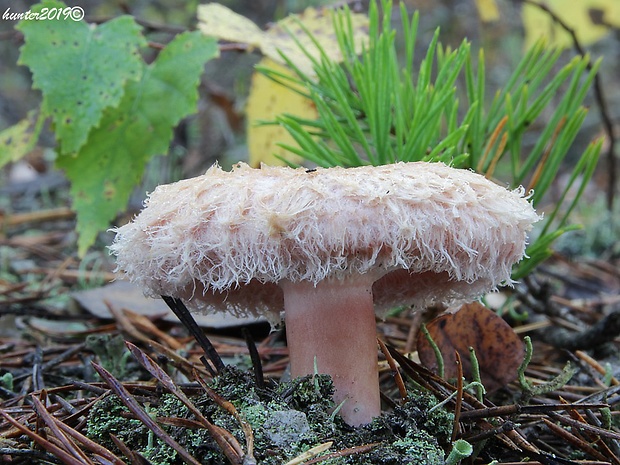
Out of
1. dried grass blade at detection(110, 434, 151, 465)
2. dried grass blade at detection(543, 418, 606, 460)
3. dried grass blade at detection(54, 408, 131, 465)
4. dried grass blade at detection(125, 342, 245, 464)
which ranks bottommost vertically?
dried grass blade at detection(543, 418, 606, 460)

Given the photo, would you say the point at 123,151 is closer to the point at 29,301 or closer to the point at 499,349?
the point at 29,301

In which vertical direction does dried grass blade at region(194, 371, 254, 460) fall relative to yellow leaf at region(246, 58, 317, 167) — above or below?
below

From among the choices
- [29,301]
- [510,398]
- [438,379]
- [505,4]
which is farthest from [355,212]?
[505,4]

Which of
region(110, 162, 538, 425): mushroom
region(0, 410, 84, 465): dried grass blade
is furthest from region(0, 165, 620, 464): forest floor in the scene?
region(110, 162, 538, 425): mushroom

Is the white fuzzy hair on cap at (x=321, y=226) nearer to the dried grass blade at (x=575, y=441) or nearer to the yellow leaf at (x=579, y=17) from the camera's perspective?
the dried grass blade at (x=575, y=441)

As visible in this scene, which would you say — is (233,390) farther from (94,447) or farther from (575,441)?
(575,441)

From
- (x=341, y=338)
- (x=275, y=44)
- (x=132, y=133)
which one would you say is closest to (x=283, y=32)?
(x=275, y=44)

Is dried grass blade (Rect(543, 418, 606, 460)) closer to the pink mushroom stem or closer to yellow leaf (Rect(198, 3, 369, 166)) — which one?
the pink mushroom stem
